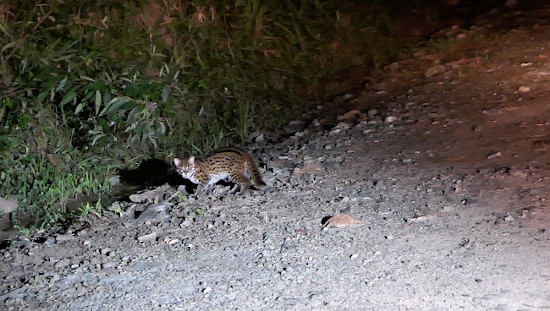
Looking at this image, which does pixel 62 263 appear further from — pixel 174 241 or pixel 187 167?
pixel 187 167

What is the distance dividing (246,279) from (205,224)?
3.71ft

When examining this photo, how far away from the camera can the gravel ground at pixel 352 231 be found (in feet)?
15.5

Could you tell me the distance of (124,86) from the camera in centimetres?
758

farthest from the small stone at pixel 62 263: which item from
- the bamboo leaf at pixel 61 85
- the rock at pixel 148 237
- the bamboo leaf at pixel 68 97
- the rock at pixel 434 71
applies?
the rock at pixel 434 71

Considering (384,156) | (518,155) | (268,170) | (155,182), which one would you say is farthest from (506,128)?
(155,182)

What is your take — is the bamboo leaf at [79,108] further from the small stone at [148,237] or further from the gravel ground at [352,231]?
the small stone at [148,237]

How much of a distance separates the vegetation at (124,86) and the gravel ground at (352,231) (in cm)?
78

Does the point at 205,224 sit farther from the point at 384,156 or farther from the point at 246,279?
the point at 384,156

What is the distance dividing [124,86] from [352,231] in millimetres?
3147

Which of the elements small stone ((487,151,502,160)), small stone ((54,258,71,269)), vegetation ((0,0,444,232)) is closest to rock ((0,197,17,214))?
vegetation ((0,0,444,232))

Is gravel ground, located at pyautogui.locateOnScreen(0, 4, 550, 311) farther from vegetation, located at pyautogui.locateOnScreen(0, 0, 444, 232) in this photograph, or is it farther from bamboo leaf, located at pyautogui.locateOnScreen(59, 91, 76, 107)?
bamboo leaf, located at pyautogui.locateOnScreen(59, 91, 76, 107)

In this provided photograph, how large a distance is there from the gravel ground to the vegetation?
0.78 meters

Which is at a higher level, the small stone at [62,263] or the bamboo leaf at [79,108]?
the bamboo leaf at [79,108]

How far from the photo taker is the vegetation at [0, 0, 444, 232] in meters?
7.43
